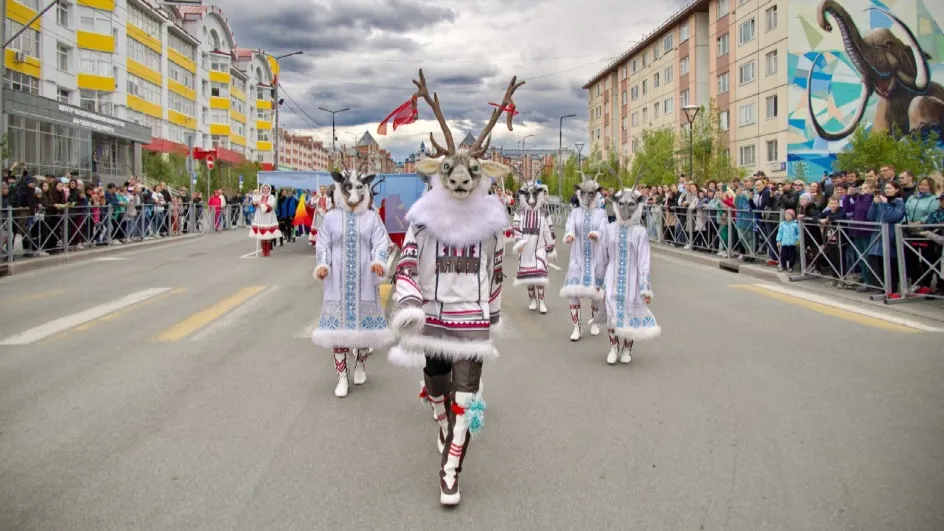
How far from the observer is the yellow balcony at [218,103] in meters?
73.5

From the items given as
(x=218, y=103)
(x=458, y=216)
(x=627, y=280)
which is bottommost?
(x=627, y=280)

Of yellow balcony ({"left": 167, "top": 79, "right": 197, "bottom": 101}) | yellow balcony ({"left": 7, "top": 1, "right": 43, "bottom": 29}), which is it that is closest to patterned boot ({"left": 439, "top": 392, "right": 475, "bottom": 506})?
yellow balcony ({"left": 7, "top": 1, "right": 43, "bottom": 29})

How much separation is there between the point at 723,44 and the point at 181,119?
140ft

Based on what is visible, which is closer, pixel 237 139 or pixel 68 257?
pixel 68 257

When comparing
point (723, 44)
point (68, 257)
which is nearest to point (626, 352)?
point (68, 257)

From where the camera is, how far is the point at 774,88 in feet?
137

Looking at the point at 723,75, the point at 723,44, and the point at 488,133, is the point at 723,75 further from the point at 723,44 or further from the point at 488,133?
the point at 488,133

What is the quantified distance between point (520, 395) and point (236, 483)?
2661 mm

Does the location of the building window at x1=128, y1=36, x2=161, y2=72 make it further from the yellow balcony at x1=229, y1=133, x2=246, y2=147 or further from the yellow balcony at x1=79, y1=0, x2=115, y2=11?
the yellow balcony at x1=229, y1=133, x2=246, y2=147

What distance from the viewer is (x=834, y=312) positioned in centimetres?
1079

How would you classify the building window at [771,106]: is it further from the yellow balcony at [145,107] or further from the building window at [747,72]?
the yellow balcony at [145,107]

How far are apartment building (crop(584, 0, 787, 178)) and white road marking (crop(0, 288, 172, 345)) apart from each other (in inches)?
1432

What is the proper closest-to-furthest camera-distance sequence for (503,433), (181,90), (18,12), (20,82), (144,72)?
(503,433), (18,12), (20,82), (144,72), (181,90)

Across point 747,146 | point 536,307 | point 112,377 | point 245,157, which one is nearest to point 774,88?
point 747,146
